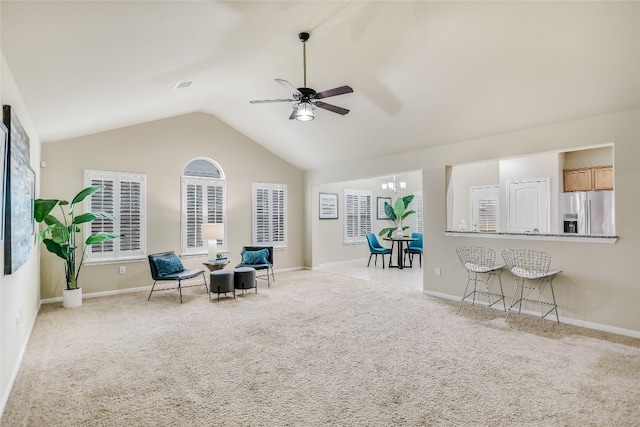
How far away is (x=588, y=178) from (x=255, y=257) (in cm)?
658

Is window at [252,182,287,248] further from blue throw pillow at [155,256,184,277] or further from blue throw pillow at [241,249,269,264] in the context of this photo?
blue throw pillow at [155,256,184,277]

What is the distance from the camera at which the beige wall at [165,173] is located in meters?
5.77

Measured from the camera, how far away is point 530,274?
14.6 ft

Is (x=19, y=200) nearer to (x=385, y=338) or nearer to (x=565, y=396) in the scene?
(x=385, y=338)

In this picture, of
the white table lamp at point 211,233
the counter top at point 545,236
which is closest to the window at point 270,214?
the white table lamp at point 211,233

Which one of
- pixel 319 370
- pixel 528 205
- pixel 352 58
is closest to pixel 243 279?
pixel 319 370

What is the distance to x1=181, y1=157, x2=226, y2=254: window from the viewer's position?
6.99m

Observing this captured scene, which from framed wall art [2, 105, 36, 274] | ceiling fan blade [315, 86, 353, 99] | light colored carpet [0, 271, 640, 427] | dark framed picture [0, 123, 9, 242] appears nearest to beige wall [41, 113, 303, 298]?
light colored carpet [0, 271, 640, 427]

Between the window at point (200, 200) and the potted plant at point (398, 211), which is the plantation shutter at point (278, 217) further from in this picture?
the potted plant at point (398, 211)

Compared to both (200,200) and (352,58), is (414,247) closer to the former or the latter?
(200,200)

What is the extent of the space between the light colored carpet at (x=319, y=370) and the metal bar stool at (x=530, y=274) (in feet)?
1.12

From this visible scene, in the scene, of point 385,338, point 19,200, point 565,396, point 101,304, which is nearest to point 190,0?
point 19,200

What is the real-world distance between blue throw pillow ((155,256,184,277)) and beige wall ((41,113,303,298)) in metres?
0.86

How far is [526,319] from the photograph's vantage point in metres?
4.56
